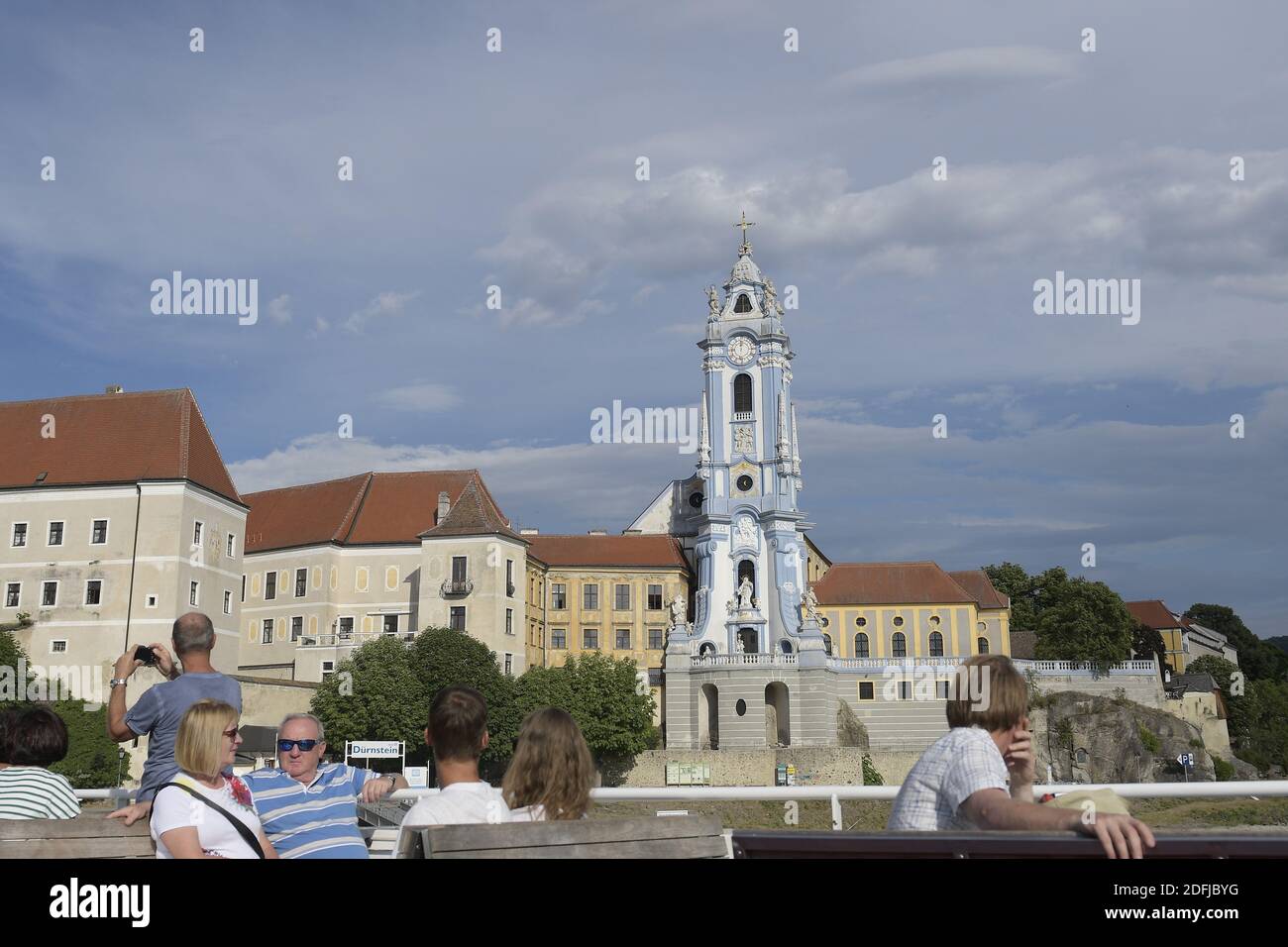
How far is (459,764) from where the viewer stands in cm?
564

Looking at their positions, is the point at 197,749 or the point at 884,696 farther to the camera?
the point at 884,696

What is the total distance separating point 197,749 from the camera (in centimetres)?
542

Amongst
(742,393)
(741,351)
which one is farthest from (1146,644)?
(741,351)

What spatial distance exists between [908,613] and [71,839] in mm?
73097

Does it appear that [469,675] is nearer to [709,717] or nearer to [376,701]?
[376,701]

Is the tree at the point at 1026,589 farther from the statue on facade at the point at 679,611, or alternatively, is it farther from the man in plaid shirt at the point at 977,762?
the man in plaid shirt at the point at 977,762

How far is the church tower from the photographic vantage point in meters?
67.5

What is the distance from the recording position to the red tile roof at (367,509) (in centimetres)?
7200

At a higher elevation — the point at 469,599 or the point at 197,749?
the point at 469,599

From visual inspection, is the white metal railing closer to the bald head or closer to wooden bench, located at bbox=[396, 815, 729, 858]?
the bald head

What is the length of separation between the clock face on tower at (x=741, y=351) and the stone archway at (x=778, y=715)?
2017cm

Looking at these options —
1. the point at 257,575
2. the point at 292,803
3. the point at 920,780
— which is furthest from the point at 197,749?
the point at 257,575
